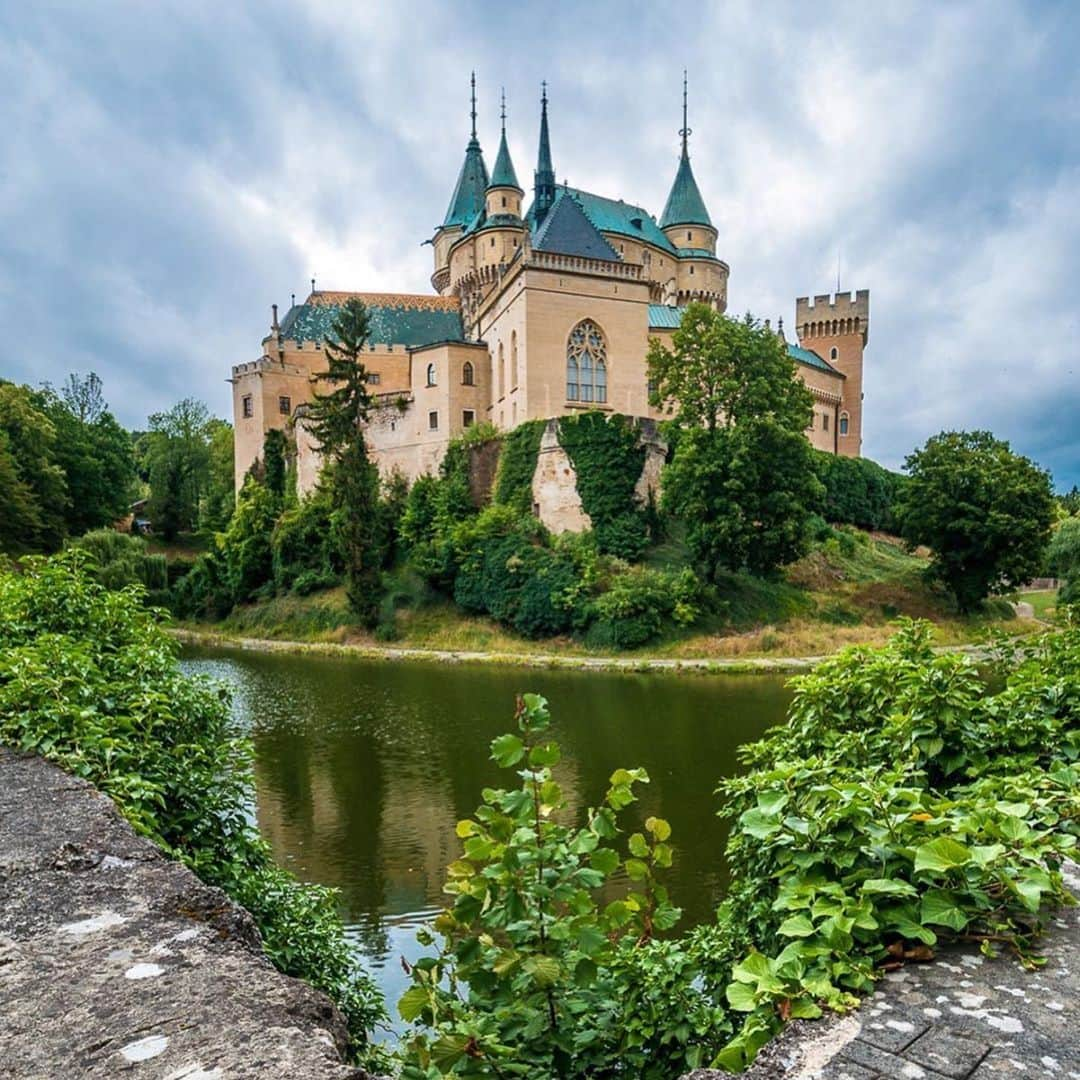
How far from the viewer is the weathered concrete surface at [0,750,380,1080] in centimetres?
188

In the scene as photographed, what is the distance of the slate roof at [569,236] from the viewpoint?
3070cm

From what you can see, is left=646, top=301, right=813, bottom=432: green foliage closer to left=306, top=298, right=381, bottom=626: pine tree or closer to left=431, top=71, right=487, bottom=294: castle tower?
left=306, top=298, right=381, bottom=626: pine tree

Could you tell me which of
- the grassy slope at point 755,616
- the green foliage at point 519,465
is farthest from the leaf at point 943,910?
the green foliage at point 519,465

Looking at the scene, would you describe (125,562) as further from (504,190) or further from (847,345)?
(847,345)

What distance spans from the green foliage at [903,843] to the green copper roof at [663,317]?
110ft

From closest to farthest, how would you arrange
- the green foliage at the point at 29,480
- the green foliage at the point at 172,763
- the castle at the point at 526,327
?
1. the green foliage at the point at 172,763
2. the castle at the point at 526,327
3. the green foliage at the point at 29,480

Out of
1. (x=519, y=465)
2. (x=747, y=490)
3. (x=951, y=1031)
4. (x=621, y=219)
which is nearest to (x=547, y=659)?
(x=747, y=490)

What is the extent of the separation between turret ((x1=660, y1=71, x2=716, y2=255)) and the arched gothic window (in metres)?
18.1

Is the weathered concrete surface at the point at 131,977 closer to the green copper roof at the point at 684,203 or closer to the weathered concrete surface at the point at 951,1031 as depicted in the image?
the weathered concrete surface at the point at 951,1031

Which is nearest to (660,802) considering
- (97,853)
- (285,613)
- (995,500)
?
(97,853)

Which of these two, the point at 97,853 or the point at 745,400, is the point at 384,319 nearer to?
the point at 745,400

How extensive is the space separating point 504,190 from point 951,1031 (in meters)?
43.3

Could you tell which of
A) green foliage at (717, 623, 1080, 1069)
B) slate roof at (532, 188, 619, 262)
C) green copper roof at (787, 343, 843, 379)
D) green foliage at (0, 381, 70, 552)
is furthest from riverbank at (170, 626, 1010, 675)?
green copper roof at (787, 343, 843, 379)

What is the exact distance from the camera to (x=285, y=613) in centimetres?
3127
